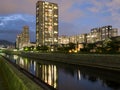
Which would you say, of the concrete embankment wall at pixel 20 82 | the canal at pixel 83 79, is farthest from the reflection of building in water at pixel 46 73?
the concrete embankment wall at pixel 20 82

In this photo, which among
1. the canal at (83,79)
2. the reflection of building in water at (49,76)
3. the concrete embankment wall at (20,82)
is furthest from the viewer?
the reflection of building in water at (49,76)

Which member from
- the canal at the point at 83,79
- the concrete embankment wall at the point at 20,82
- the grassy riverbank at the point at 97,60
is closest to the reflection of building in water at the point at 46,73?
the canal at the point at 83,79

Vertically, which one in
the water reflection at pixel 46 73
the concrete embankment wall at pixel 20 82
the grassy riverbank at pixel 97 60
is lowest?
the water reflection at pixel 46 73

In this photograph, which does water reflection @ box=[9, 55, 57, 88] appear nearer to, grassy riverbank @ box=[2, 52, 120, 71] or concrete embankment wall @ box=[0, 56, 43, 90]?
grassy riverbank @ box=[2, 52, 120, 71]

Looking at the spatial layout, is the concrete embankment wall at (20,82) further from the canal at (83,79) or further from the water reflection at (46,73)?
the water reflection at (46,73)

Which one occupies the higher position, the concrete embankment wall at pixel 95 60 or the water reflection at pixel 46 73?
the concrete embankment wall at pixel 95 60

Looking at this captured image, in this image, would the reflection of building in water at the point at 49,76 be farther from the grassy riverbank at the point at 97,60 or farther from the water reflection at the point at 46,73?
the grassy riverbank at the point at 97,60

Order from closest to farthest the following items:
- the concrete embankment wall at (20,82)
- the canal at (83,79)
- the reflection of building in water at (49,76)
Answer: the concrete embankment wall at (20,82), the canal at (83,79), the reflection of building in water at (49,76)

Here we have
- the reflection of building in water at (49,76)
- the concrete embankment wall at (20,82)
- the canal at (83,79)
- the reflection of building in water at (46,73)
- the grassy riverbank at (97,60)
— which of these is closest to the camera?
the concrete embankment wall at (20,82)

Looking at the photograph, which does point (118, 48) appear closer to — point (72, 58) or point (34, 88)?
point (72, 58)

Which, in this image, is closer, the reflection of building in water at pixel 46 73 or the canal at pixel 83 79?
the canal at pixel 83 79

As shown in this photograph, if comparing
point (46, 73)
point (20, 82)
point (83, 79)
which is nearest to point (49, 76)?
point (46, 73)

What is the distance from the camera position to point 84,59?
59.8 metres

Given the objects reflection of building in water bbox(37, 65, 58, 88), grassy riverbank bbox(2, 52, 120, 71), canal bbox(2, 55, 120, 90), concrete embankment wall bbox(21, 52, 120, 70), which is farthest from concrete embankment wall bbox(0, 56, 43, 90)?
concrete embankment wall bbox(21, 52, 120, 70)
